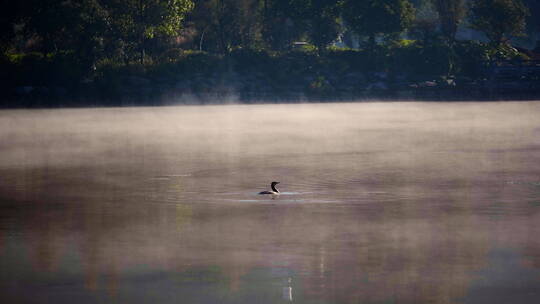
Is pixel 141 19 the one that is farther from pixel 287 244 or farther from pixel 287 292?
pixel 287 292

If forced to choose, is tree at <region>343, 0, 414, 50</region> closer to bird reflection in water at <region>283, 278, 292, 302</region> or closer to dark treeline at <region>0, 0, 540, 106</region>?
dark treeline at <region>0, 0, 540, 106</region>

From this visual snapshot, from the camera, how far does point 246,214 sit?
53.2ft

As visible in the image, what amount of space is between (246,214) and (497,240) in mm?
4347

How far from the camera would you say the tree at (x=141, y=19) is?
7138cm

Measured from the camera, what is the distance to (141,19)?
72312 millimetres

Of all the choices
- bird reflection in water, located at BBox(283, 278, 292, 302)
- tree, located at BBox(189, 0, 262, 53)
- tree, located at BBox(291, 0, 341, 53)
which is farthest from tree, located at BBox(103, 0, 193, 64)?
bird reflection in water, located at BBox(283, 278, 292, 302)

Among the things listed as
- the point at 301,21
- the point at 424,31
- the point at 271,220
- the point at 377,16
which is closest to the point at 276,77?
the point at 301,21

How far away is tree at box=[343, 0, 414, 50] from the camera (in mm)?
78688

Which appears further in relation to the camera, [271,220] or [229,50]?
[229,50]

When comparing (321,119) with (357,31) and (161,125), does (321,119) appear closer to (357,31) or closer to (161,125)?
(161,125)

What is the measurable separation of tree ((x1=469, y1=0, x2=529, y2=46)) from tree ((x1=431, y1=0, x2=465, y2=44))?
1.36 m

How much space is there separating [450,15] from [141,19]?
24930 millimetres

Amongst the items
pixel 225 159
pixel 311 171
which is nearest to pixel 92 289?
pixel 311 171

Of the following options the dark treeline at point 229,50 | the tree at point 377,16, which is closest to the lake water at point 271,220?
the dark treeline at point 229,50
